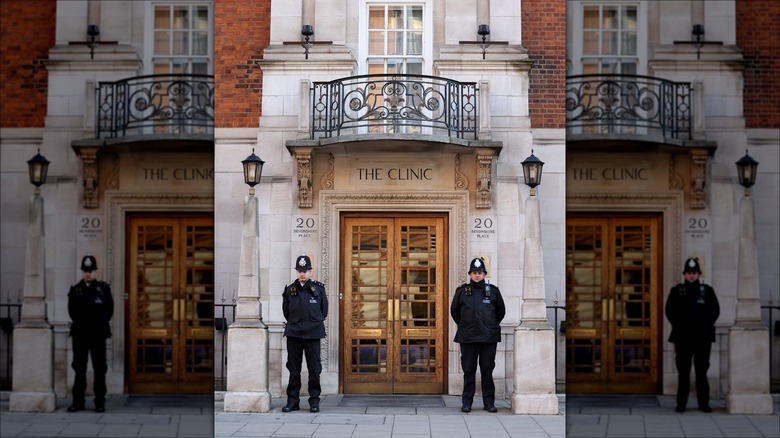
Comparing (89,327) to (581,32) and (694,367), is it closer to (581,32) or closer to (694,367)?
(694,367)

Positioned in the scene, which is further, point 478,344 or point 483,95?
point 483,95

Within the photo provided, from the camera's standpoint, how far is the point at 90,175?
4.27 m

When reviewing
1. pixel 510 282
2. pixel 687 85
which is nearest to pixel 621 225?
pixel 687 85

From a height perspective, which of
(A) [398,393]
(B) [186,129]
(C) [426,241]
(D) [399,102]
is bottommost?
(A) [398,393]

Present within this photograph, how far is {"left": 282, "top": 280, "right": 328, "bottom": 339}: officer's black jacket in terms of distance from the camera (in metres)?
7.71

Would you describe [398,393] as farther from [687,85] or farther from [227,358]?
[687,85]

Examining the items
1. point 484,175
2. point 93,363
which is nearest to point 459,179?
point 484,175

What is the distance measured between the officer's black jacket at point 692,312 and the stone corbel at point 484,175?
→ 13.0 feet

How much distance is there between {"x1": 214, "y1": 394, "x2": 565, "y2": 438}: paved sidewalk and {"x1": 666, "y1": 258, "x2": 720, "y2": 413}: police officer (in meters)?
1.95

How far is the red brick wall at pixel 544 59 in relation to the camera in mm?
8562

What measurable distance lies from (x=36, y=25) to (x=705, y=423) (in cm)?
364

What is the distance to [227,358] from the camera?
25.3ft

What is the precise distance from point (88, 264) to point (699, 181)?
3031mm

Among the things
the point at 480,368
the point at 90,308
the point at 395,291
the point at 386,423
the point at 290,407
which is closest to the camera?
the point at 90,308
